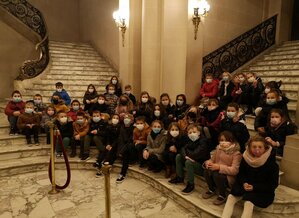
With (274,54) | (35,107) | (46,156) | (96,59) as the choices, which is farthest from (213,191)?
(96,59)

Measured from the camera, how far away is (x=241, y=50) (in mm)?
8773

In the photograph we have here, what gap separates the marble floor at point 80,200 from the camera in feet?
11.8

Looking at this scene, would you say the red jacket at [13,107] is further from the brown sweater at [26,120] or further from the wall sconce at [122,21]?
the wall sconce at [122,21]

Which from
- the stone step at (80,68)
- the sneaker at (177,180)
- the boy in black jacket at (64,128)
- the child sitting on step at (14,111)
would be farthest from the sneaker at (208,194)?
the stone step at (80,68)

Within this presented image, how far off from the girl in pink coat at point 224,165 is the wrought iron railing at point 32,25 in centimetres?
720

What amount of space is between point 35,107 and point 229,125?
4438 mm

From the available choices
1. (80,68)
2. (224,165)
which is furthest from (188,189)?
(80,68)

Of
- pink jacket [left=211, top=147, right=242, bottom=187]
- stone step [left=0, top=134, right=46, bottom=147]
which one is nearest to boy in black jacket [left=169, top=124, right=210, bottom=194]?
pink jacket [left=211, top=147, right=242, bottom=187]

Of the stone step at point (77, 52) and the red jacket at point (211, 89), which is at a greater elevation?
the stone step at point (77, 52)

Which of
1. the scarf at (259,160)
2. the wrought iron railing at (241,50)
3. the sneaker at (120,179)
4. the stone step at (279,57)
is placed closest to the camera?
the scarf at (259,160)

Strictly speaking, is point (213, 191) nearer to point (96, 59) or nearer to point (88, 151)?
point (88, 151)

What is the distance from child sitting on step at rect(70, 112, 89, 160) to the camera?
5.41m

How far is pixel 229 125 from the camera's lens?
402 cm

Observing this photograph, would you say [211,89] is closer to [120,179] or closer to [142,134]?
[142,134]
